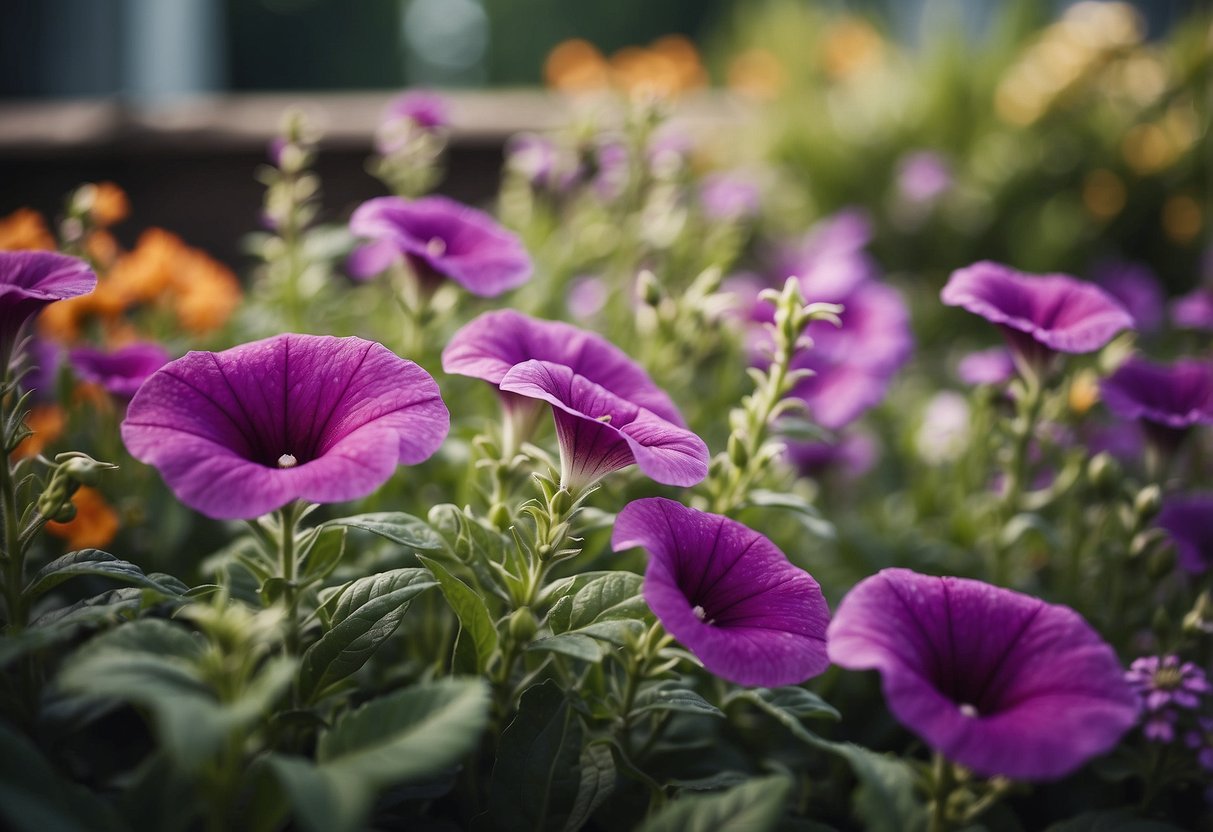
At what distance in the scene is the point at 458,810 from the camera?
1.06 metres

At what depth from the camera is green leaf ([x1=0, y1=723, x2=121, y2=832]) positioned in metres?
0.66

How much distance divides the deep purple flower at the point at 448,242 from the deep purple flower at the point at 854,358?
59cm

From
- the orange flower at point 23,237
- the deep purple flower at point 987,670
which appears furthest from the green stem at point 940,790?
the orange flower at point 23,237

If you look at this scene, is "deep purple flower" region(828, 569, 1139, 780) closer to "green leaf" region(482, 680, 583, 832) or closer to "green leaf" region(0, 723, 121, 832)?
"green leaf" region(482, 680, 583, 832)

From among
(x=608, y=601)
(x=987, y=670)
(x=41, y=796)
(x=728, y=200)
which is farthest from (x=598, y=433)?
(x=728, y=200)

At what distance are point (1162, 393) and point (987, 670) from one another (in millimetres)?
725

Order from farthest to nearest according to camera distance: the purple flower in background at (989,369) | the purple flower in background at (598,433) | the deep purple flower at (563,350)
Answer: the purple flower in background at (989,369) → the deep purple flower at (563,350) → the purple flower in background at (598,433)

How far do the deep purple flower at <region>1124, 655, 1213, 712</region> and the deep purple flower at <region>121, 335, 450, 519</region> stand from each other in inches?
32.7

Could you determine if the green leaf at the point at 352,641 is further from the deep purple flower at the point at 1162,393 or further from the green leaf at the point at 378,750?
the deep purple flower at the point at 1162,393

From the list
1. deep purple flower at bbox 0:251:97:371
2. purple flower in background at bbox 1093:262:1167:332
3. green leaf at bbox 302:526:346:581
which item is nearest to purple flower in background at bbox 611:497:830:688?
green leaf at bbox 302:526:346:581

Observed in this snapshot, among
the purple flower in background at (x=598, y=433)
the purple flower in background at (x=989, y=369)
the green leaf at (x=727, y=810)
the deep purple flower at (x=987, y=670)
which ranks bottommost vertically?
the green leaf at (x=727, y=810)

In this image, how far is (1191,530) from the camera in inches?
53.0

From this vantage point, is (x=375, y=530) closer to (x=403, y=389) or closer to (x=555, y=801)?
(x=403, y=389)

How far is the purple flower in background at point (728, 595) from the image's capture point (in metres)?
0.78
